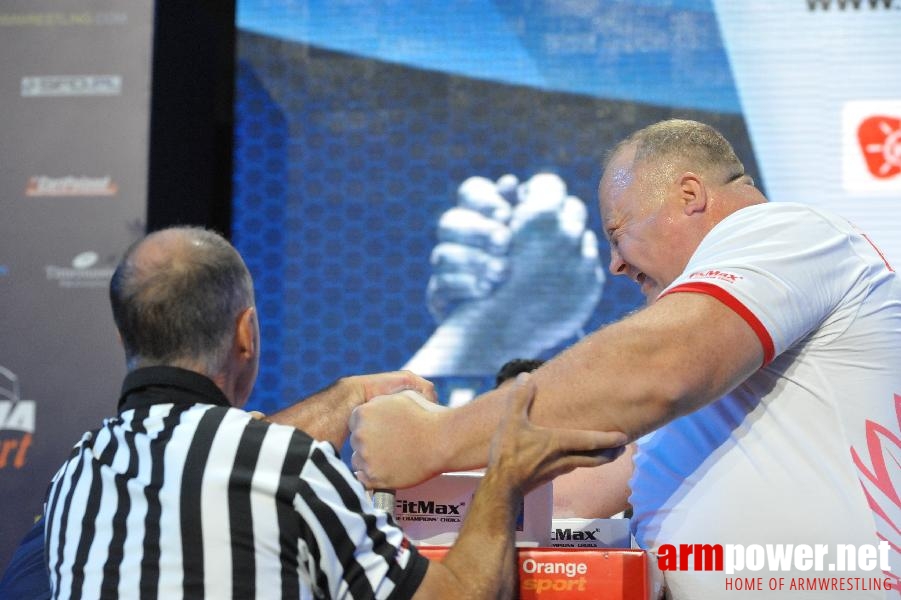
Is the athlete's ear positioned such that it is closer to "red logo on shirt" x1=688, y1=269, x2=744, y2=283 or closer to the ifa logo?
"red logo on shirt" x1=688, y1=269, x2=744, y2=283

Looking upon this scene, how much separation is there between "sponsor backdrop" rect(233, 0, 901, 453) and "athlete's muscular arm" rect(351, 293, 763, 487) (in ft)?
9.35

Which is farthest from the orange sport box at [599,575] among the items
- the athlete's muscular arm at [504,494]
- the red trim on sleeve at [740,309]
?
the red trim on sleeve at [740,309]

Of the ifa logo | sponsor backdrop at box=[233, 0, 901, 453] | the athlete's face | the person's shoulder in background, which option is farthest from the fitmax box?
the ifa logo

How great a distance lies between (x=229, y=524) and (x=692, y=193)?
2.67 ft

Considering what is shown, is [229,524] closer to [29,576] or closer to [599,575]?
[599,575]

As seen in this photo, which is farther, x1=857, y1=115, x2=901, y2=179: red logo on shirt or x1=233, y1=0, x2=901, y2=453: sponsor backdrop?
x1=233, y1=0, x2=901, y2=453: sponsor backdrop

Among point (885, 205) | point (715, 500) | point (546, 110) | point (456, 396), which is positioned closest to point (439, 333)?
point (456, 396)

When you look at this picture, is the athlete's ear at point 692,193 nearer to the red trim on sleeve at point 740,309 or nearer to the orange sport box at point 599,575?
the red trim on sleeve at point 740,309

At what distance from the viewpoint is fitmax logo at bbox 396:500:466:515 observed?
140 centimetres

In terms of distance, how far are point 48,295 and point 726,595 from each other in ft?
9.62

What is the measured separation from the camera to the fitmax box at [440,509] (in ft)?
4.50

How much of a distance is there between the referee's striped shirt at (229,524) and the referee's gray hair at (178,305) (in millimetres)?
98

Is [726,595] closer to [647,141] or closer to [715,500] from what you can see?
[715,500]

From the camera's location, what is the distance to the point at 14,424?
11.5ft
